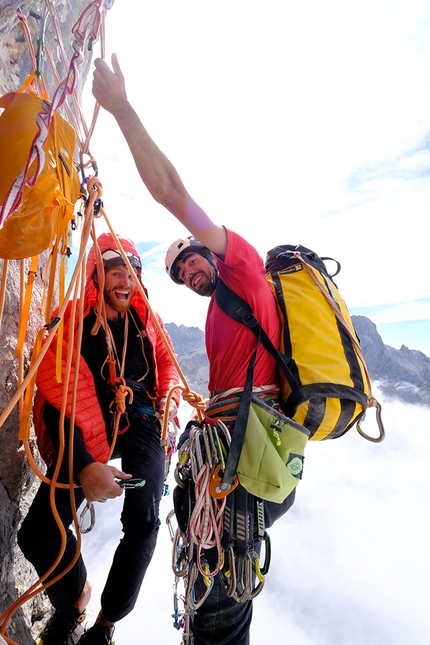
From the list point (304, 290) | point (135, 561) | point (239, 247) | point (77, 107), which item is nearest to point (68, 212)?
point (77, 107)

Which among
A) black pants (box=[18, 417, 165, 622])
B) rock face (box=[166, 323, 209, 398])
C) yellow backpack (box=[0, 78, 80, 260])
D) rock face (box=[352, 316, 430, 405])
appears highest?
yellow backpack (box=[0, 78, 80, 260])

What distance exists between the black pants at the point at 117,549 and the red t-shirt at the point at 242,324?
84 centimetres

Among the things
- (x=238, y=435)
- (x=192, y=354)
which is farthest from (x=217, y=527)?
(x=192, y=354)

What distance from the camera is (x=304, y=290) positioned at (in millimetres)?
2098

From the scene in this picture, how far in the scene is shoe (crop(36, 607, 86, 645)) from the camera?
1962mm

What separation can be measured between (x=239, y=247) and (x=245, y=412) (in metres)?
0.90

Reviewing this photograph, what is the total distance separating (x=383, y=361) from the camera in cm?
12912

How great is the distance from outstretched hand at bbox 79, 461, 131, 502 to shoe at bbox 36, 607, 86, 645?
0.78 m

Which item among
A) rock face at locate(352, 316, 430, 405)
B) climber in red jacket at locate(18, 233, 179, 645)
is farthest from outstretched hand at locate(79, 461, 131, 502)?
rock face at locate(352, 316, 430, 405)

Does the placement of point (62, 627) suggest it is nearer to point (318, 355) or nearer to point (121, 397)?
point (121, 397)

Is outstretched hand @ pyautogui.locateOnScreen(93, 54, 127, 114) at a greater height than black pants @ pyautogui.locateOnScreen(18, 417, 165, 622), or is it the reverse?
outstretched hand @ pyautogui.locateOnScreen(93, 54, 127, 114)

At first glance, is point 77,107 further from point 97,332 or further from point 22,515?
point 22,515

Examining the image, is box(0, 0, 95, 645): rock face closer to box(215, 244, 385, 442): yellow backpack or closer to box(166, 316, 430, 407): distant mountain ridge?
box(215, 244, 385, 442): yellow backpack

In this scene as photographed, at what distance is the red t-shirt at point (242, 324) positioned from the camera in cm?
191
